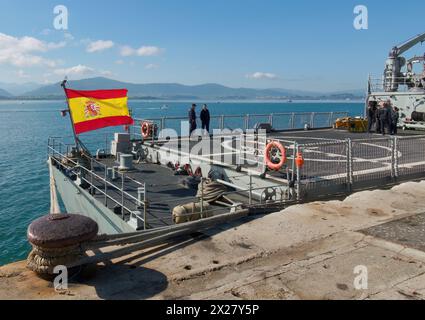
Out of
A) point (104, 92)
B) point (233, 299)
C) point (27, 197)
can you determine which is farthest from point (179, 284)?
point (27, 197)

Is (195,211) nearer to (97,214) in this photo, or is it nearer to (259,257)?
(259,257)

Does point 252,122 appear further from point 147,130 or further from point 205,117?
point 147,130

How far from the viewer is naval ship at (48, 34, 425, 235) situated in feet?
35.1

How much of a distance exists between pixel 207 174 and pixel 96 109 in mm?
4656

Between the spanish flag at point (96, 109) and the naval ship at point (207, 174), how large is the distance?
25 cm

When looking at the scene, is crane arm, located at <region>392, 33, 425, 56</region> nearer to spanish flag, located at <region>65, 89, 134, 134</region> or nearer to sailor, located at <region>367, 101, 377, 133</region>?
sailor, located at <region>367, 101, 377, 133</region>

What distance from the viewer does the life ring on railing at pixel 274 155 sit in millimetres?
11641

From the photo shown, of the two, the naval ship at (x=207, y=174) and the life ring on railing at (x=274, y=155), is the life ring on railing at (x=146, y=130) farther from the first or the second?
the life ring on railing at (x=274, y=155)

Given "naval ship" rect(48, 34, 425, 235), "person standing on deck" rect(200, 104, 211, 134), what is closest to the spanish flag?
"naval ship" rect(48, 34, 425, 235)

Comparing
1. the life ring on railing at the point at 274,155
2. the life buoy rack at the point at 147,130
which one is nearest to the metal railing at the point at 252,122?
the life buoy rack at the point at 147,130

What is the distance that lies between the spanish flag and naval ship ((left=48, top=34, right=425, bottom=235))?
0.25 meters

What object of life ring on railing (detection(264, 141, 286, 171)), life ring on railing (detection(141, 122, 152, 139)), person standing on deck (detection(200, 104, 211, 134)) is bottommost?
life ring on railing (detection(264, 141, 286, 171))

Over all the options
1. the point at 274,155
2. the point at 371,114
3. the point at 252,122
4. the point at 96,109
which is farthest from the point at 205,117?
the point at 252,122

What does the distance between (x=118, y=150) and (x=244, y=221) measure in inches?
492
